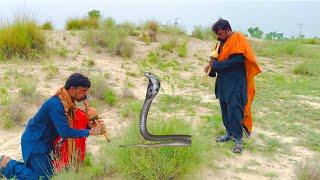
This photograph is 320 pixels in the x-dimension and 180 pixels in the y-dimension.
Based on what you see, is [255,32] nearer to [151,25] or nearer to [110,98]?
[151,25]

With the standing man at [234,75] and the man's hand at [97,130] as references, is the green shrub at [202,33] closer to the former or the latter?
the standing man at [234,75]

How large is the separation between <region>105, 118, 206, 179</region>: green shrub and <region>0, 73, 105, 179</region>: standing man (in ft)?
1.06

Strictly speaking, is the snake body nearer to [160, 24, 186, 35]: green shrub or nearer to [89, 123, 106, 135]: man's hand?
[89, 123, 106, 135]: man's hand

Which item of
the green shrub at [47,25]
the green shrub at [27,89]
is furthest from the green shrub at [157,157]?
the green shrub at [47,25]

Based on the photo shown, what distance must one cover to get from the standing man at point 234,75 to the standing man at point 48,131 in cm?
174

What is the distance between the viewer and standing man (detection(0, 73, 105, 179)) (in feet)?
13.3

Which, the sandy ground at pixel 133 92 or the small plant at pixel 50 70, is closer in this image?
the sandy ground at pixel 133 92

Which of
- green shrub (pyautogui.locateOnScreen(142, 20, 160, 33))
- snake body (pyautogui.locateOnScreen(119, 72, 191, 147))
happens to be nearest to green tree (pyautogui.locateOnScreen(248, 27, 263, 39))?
green shrub (pyautogui.locateOnScreen(142, 20, 160, 33))

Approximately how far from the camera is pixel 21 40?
9250 millimetres

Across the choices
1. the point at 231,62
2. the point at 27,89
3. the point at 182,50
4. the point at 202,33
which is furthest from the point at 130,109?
the point at 202,33

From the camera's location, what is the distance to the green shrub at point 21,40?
30.1 feet

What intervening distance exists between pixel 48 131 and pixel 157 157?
0.99 metres

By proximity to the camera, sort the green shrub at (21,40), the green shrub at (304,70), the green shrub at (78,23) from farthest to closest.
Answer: the green shrub at (78,23), the green shrub at (304,70), the green shrub at (21,40)

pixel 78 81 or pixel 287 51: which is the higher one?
pixel 78 81
